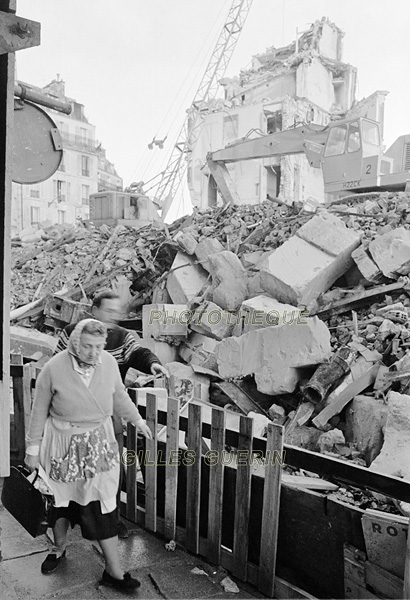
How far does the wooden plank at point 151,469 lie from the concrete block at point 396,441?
6.04 feet

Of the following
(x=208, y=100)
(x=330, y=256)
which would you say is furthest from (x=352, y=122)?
(x=208, y=100)

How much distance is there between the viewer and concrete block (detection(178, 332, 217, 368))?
26.6 ft

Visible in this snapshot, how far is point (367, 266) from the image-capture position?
7.70 meters

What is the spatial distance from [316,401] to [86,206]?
44943 millimetres

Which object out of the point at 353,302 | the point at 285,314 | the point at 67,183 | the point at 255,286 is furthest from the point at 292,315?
the point at 67,183

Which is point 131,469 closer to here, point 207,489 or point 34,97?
point 207,489

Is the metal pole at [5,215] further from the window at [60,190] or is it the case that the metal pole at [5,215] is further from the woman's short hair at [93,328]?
the window at [60,190]

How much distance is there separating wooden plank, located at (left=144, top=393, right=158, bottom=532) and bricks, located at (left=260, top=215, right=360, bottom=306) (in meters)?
4.02

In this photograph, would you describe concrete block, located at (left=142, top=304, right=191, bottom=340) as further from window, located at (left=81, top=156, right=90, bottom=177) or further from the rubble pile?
window, located at (left=81, top=156, right=90, bottom=177)

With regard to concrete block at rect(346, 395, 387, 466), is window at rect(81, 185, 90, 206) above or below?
above

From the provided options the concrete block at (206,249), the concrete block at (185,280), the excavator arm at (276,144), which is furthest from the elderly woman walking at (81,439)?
the excavator arm at (276,144)

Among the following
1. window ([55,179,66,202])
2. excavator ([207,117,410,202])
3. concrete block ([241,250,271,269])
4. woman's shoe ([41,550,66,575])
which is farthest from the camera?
window ([55,179,66,202])

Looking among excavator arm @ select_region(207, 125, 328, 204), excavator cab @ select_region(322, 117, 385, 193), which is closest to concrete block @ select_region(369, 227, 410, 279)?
excavator cab @ select_region(322, 117, 385, 193)

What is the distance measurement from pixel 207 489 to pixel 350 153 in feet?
38.6
